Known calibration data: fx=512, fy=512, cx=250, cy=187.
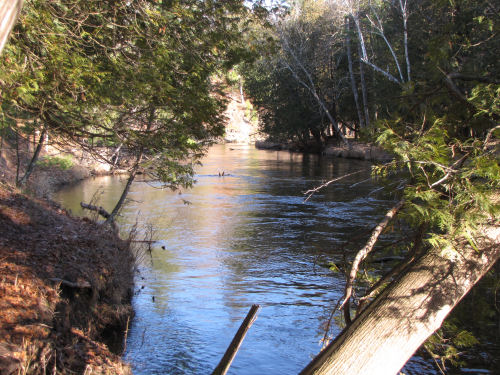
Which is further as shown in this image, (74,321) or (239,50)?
(239,50)

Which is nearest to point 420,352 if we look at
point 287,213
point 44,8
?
point 44,8

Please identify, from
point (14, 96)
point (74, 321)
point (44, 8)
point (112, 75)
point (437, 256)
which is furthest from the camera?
point (112, 75)

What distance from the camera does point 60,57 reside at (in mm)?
6203

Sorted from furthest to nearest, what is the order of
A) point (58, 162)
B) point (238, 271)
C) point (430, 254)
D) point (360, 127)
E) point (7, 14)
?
1. point (58, 162)
2. point (238, 271)
3. point (360, 127)
4. point (430, 254)
5. point (7, 14)

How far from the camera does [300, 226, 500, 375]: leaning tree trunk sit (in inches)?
126

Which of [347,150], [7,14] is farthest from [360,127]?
[347,150]

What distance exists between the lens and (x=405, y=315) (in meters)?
3.31

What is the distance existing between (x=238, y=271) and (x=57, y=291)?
5669 millimetres

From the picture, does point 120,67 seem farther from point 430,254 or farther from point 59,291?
point 430,254

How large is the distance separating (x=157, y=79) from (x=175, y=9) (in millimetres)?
1276

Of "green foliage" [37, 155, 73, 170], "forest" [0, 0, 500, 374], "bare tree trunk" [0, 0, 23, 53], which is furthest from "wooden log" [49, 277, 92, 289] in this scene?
"green foliage" [37, 155, 73, 170]

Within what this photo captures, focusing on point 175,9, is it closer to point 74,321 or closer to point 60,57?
point 60,57

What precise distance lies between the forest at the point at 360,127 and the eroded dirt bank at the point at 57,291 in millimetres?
1596

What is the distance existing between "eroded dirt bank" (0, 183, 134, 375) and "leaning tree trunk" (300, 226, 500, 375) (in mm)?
3388
